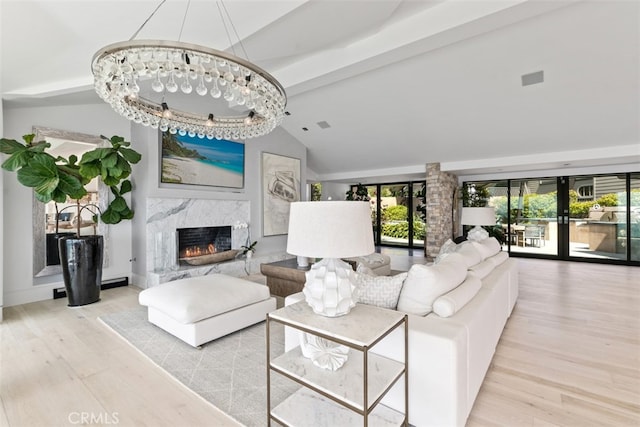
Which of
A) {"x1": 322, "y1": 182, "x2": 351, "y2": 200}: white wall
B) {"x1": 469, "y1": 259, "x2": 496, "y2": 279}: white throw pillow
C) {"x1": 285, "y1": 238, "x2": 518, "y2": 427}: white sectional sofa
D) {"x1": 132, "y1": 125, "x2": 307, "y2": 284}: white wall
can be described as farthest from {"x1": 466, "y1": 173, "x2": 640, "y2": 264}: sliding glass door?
{"x1": 285, "y1": 238, "x2": 518, "y2": 427}: white sectional sofa

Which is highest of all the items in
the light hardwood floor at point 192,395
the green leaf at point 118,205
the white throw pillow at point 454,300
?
the green leaf at point 118,205

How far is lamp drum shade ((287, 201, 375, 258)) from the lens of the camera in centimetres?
141

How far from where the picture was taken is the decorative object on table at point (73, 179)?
3207 millimetres

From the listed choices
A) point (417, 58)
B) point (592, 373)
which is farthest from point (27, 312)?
point (417, 58)

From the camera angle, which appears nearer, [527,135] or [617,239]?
[527,135]

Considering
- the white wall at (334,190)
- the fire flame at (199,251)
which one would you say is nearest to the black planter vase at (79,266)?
the fire flame at (199,251)

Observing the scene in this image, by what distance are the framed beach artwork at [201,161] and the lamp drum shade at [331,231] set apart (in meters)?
4.11

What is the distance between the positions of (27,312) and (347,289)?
4.26 m

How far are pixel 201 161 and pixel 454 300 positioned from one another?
4.78 metres

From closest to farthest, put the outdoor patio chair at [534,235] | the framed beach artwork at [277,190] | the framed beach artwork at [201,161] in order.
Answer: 1. the framed beach artwork at [201,161]
2. the framed beach artwork at [277,190]
3. the outdoor patio chair at [534,235]

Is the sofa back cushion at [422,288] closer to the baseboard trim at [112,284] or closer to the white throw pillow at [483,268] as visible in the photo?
the white throw pillow at [483,268]

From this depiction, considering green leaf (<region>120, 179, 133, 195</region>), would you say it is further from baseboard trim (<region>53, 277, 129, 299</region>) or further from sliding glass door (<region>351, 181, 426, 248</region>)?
sliding glass door (<region>351, 181, 426, 248</region>)

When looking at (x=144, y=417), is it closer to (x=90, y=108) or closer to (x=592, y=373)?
(x=592, y=373)

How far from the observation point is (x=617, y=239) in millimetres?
6453
